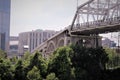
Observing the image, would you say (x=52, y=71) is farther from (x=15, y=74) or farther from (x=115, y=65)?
(x=115, y=65)

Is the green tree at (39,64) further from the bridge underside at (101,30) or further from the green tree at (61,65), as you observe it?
the bridge underside at (101,30)

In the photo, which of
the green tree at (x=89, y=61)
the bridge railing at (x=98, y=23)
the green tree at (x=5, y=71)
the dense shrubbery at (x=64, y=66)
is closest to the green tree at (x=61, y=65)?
the dense shrubbery at (x=64, y=66)

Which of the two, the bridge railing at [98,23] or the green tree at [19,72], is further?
the bridge railing at [98,23]

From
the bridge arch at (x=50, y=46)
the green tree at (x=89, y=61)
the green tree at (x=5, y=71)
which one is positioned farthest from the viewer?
the bridge arch at (x=50, y=46)

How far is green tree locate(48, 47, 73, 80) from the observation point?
57750 mm

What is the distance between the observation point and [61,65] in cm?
5947

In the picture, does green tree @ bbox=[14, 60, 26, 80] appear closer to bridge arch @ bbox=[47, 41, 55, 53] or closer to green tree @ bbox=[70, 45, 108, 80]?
A: green tree @ bbox=[70, 45, 108, 80]

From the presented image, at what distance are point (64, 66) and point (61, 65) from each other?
31.8 inches

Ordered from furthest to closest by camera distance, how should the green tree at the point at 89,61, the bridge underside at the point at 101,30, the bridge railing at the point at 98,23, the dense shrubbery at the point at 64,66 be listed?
the green tree at the point at 89,61 < the bridge underside at the point at 101,30 < the bridge railing at the point at 98,23 < the dense shrubbery at the point at 64,66

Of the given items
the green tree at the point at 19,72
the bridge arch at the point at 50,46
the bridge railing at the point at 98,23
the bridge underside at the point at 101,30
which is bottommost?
the green tree at the point at 19,72

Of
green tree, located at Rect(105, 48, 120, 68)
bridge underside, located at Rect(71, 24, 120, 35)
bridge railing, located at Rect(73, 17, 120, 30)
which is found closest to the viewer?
bridge railing, located at Rect(73, 17, 120, 30)

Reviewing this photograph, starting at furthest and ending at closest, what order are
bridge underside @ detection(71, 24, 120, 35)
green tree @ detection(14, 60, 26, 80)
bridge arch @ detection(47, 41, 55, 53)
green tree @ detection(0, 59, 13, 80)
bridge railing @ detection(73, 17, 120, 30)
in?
1. bridge arch @ detection(47, 41, 55, 53)
2. bridge underside @ detection(71, 24, 120, 35)
3. bridge railing @ detection(73, 17, 120, 30)
4. green tree @ detection(14, 60, 26, 80)
5. green tree @ detection(0, 59, 13, 80)

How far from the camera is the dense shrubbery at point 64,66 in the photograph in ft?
185

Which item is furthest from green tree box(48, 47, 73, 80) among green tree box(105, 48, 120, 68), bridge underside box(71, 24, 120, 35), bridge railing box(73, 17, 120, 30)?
green tree box(105, 48, 120, 68)
